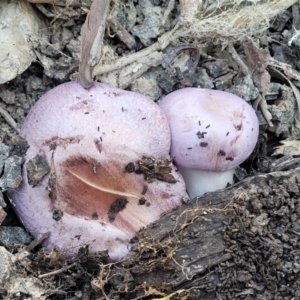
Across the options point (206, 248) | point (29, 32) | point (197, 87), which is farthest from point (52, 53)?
point (206, 248)

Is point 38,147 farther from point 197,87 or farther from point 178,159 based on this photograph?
point 197,87

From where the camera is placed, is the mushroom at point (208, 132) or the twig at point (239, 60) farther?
the twig at point (239, 60)

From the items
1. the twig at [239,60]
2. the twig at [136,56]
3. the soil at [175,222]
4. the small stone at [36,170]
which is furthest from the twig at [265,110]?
the small stone at [36,170]

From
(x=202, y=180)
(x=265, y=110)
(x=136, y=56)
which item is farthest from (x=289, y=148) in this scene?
(x=136, y=56)

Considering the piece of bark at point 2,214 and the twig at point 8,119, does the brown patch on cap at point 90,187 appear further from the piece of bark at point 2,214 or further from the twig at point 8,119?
the twig at point 8,119

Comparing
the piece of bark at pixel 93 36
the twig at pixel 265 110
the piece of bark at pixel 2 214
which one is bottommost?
the piece of bark at pixel 2 214

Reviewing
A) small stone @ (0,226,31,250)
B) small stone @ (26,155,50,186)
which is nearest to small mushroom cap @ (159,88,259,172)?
small stone @ (26,155,50,186)
